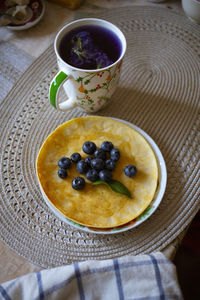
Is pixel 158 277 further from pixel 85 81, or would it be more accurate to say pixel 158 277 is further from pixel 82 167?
pixel 85 81

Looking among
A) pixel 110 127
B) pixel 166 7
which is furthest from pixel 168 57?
pixel 110 127

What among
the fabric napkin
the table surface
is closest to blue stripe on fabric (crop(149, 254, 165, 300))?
the fabric napkin

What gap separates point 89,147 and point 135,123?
17cm

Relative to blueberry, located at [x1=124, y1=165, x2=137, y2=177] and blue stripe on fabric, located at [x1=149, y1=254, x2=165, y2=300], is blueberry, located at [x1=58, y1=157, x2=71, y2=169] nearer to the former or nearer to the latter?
blueberry, located at [x1=124, y1=165, x2=137, y2=177]

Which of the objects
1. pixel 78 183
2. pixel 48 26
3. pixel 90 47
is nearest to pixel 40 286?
pixel 78 183

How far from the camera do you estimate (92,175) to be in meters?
0.66

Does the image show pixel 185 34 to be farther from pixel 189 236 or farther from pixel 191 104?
pixel 189 236

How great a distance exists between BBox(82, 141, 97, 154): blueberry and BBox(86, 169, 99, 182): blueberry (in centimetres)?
5

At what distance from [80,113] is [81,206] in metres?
0.27

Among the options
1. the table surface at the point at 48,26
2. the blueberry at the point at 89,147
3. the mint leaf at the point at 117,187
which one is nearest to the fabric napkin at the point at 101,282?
the mint leaf at the point at 117,187

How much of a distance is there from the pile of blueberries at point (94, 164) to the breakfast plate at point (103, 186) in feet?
0.06

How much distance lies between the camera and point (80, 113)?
0.82 meters

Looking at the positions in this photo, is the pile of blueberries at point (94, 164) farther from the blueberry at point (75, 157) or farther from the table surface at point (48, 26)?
the table surface at point (48, 26)

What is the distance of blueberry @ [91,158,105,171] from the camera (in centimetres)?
67
